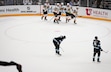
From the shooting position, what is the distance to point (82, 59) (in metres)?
8.13

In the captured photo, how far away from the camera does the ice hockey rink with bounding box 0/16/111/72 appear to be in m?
7.50

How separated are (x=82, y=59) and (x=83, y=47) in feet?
4.70

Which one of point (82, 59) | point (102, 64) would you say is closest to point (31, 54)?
point (82, 59)

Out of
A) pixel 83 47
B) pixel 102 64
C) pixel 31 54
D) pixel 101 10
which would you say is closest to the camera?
pixel 102 64

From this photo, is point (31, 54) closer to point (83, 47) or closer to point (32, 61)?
point (32, 61)

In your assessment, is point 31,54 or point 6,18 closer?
point 31,54

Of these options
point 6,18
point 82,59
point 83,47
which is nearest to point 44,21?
point 6,18

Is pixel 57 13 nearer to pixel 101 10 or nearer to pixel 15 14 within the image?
pixel 101 10

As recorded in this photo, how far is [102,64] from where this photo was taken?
7.66 metres

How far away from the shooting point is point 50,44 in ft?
32.6

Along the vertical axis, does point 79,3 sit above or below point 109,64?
above

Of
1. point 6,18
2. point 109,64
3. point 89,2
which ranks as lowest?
point 109,64

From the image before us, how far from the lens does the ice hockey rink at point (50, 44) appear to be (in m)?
7.50

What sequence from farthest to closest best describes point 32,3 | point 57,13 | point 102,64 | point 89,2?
point 32,3 < point 89,2 < point 57,13 < point 102,64
